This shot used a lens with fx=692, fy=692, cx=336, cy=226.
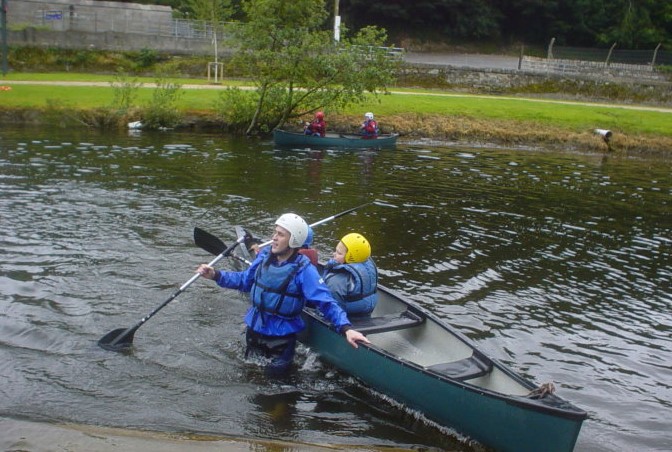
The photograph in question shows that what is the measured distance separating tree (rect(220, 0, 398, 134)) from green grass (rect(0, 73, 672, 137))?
64.1 inches

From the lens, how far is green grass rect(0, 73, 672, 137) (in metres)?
26.5

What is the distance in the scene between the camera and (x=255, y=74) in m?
→ 26.3

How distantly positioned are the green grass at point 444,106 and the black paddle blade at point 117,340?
62.6 ft

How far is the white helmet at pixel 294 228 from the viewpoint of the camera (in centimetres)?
740

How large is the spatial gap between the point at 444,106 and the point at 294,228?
2420 centimetres

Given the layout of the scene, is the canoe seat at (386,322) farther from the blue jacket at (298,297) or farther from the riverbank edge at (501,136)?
the riverbank edge at (501,136)

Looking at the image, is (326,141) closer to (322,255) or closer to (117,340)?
(322,255)

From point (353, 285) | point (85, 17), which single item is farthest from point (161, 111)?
point (353, 285)

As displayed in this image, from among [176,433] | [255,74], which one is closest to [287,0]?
[255,74]

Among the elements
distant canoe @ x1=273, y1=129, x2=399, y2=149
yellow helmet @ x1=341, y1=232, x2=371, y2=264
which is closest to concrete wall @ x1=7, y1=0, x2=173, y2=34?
distant canoe @ x1=273, y1=129, x2=399, y2=149

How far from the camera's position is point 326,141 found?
2469 centimetres

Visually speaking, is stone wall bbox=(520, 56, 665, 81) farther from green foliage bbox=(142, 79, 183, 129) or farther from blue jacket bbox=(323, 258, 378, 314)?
blue jacket bbox=(323, 258, 378, 314)

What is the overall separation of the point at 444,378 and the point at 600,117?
2672 centimetres

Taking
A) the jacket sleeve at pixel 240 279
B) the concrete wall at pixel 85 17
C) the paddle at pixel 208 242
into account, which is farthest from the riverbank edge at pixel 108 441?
the concrete wall at pixel 85 17
